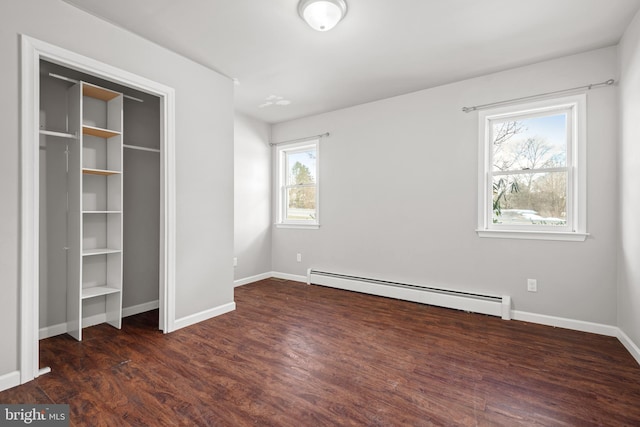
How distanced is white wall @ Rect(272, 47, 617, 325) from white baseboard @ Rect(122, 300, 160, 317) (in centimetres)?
206

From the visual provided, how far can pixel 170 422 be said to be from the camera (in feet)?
5.66

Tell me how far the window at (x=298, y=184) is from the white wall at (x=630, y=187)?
3.44 metres

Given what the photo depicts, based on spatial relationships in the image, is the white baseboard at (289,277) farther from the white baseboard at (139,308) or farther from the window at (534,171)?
the window at (534,171)

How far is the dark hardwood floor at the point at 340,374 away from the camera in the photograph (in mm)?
1801

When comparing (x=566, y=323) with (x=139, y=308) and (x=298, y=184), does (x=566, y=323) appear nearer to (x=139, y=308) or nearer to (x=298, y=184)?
(x=298, y=184)

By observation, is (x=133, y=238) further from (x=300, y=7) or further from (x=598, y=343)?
(x=598, y=343)

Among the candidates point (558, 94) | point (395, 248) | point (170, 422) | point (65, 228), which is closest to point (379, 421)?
point (170, 422)

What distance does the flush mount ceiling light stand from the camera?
2248mm

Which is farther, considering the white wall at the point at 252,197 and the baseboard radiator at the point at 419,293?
the white wall at the point at 252,197

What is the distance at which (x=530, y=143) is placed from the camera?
3.37 m

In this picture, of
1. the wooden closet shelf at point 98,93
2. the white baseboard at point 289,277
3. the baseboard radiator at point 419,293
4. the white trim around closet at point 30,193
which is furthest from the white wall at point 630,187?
the wooden closet shelf at point 98,93

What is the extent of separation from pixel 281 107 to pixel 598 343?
4.39 m

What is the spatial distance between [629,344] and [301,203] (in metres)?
4.05


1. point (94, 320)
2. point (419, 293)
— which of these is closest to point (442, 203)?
point (419, 293)
